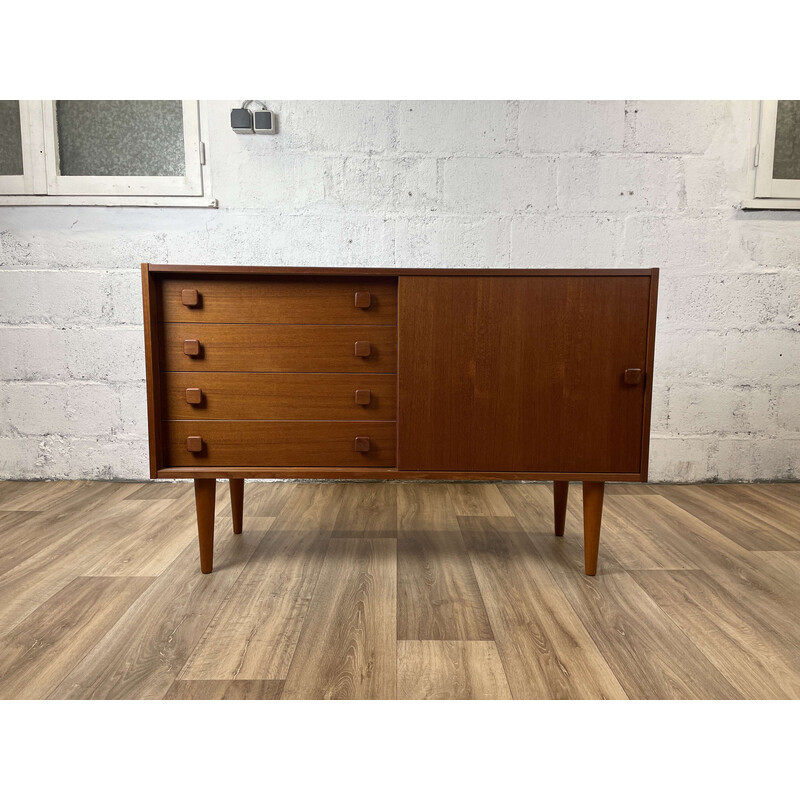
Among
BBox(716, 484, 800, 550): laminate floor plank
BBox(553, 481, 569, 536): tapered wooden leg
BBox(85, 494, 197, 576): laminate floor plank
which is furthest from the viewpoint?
BBox(716, 484, 800, 550): laminate floor plank

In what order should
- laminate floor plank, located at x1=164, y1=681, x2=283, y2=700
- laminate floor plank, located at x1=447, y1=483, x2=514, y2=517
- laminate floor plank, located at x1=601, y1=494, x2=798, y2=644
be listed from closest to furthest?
laminate floor plank, located at x1=164, y1=681, x2=283, y2=700 → laminate floor plank, located at x1=601, y1=494, x2=798, y2=644 → laminate floor plank, located at x1=447, y1=483, x2=514, y2=517

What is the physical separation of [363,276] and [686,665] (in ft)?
3.39

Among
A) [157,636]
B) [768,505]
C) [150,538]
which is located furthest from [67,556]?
[768,505]

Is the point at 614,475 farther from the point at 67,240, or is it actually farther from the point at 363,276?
the point at 67,240

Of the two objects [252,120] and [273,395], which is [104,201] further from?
[273,395]

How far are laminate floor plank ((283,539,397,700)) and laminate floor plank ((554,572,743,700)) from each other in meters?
0.42

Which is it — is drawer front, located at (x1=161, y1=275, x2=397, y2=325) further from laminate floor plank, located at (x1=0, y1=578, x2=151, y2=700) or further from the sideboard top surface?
laminate floor plank, located at (x1=0, y1=578, x2=151, y2=700)

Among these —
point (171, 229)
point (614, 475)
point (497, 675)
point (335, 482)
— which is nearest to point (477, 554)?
point (614, 475)

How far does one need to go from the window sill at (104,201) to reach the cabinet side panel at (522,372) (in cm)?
131

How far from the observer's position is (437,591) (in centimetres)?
140

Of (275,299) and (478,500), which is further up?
(275,299)

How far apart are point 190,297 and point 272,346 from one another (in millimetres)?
218

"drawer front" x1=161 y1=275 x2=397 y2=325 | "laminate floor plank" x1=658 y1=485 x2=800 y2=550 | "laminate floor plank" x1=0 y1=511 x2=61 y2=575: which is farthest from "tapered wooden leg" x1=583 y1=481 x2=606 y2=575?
"laminate floor plank" x1=0 y1=511 x2=61 y2=575

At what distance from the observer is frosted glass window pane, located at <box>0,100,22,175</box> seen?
2246mm
